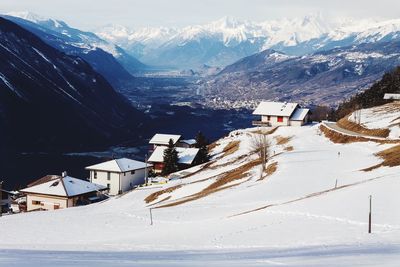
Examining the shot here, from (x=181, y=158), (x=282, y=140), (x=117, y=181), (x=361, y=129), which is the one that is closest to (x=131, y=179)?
(x=117, y=181)

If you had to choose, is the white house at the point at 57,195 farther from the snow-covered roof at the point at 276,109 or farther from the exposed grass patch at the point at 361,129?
the snow-covered roof at the point at 276,109

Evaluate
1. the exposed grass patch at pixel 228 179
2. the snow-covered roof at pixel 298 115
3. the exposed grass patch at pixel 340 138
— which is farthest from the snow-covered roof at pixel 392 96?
the exposed grass patch at pixel 228 179

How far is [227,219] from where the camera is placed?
3644cm

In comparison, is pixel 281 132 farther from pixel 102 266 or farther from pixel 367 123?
pixel 102 266

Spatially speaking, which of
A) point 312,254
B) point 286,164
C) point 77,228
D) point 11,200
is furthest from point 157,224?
point 11,200

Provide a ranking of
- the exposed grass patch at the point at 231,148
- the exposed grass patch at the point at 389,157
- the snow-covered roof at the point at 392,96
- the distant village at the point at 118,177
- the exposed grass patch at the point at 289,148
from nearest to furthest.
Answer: the exposed grass patch at the point at 389,157
the distant village at the point at 118,177
the exposed grass patch at the point at 289,148
the exposed grass patch at the point at 231,148
the snow-covered roof at the point at 392,96

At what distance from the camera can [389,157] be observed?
2228 inches

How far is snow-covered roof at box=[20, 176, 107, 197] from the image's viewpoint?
76.2 metres

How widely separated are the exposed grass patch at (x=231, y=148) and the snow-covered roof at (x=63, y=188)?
31248mm

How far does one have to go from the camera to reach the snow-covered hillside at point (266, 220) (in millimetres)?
25406

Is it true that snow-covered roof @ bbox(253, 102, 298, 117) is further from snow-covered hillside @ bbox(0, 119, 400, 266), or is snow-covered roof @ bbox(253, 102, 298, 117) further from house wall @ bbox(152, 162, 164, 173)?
snow-covered hillside @ bbox(0, 119, 400, 266)

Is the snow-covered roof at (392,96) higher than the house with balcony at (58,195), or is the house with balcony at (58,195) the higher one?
the snow-covered roof at (392,96)

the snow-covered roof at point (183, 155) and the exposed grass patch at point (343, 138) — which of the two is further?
the snow-covered roof at point (183, 155)

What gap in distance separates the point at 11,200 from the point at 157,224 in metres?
56.4
